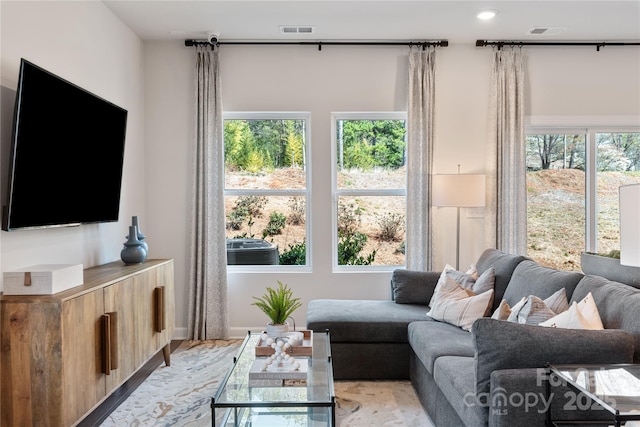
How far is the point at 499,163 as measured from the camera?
14.5 feet

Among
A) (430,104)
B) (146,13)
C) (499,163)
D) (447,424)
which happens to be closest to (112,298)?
(447,424)

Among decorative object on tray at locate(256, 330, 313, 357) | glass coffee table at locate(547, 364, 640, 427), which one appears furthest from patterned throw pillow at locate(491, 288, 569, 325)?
decorative object on tray at locate(256, 330, 313, 357)

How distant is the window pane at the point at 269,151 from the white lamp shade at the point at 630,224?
10.4 feet

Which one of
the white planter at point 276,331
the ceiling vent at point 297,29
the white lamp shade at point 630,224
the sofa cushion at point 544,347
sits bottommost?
the white planter at point 276,331

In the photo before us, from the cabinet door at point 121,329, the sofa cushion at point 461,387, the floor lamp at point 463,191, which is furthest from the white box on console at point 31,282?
the floor lamp at point 463,191

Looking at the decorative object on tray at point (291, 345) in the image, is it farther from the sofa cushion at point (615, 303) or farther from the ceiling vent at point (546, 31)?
the ceiling vent at point (546, 31)

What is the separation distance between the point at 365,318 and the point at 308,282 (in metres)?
1.31

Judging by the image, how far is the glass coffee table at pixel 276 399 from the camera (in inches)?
74.8

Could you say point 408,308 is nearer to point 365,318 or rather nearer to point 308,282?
point 365,318

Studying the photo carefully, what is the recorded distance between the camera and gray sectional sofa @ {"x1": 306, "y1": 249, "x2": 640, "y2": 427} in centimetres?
179

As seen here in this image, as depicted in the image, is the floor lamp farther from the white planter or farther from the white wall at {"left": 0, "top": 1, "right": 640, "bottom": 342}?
the white planter

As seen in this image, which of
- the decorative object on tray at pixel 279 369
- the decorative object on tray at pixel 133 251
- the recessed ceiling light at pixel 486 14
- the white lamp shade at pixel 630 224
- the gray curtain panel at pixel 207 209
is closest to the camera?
the white lamp shade at pixel 630 224

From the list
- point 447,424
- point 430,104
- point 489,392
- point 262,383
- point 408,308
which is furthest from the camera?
point 430,104

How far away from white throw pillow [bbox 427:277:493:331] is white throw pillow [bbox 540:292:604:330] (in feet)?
2.83
